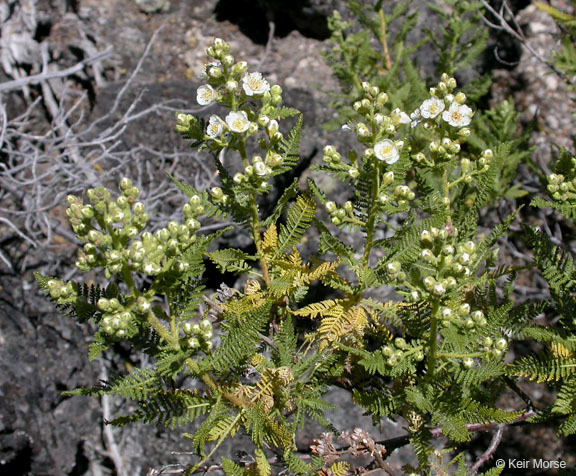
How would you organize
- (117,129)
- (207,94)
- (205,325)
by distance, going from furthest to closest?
(117,129) → (207,94) → (205,325)

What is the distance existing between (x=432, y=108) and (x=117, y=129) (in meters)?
2.82

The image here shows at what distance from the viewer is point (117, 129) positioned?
13.3 feet

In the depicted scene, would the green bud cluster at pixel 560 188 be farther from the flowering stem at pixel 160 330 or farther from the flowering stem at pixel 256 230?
the flowering stem at pixel 160 330

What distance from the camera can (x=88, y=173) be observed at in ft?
12.0

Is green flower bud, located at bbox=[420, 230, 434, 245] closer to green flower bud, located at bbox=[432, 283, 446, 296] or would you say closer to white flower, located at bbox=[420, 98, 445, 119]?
green flower bud, located at bbox=[432, 283, 446, 296]

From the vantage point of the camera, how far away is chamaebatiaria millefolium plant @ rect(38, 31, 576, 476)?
5.25 ft

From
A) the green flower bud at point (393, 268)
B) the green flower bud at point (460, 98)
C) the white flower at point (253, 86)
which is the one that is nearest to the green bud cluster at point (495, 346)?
the green flower bud at point (393, 268)

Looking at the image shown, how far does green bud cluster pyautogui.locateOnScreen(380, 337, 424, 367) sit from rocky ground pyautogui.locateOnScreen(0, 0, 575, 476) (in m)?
1.59

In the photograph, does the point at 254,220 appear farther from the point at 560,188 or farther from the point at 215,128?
the point at 560,188

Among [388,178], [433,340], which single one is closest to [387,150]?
[388,178]

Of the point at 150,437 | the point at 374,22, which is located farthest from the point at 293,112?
the point at 150,437

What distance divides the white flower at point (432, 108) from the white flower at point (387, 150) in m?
0.37

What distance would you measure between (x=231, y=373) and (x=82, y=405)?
2.10m

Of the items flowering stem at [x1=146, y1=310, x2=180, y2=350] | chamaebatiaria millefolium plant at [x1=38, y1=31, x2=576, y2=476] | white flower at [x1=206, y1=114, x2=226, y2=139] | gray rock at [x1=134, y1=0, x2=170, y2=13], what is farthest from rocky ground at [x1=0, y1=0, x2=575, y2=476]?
white flower at [x1=206, y1=114, x2=226, y2=139]
